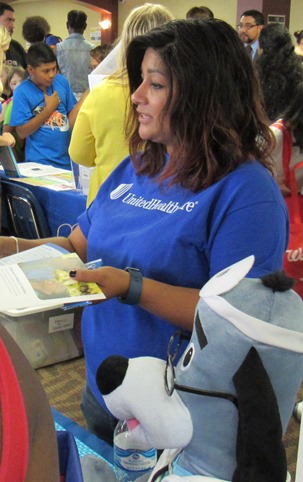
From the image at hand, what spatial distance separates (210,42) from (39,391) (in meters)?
0.77

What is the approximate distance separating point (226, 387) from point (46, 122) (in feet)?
10.7

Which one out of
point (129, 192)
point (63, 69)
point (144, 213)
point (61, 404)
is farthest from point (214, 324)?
point (63, 69)

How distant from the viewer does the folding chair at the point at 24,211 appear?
3.15 m

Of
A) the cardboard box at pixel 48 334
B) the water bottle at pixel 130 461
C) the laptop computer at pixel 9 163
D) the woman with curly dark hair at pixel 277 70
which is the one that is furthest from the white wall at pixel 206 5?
the water bottle at pixel 130 461

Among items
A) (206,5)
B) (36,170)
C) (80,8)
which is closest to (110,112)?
(36,170)

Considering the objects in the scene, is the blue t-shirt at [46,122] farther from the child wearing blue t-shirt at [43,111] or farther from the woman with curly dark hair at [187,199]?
the woman with curly dark hair at [187,199]

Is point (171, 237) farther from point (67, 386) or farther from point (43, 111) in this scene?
point (43, 111)

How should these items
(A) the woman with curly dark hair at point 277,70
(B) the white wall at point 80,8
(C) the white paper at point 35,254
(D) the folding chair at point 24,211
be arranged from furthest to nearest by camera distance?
(B) the white wall at point 80,8
(D) the folding chair at point 24,211
(A) the woman with curly dark hair at point 277,70
(C) the white paper at point 35,254

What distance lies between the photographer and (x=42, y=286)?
3.04ft

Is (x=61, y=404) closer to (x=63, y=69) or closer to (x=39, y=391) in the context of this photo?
(x=39, y=391)

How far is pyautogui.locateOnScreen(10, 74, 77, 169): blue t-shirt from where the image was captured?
11.8 ft

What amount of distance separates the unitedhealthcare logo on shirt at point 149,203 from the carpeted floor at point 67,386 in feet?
4.15

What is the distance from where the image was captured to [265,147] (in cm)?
105

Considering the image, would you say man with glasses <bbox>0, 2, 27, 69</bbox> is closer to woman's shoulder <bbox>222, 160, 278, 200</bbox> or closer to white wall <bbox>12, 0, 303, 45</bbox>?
woman's shoulder <bbox>222, 160, 278, 200</bbox>
